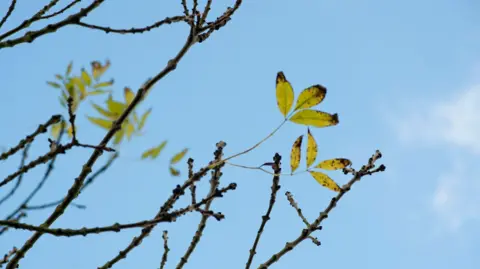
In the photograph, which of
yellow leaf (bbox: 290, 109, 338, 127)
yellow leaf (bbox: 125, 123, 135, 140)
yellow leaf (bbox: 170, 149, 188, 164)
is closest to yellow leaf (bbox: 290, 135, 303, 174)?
yellow leaf (bbox: 290, 109, 338, 127)

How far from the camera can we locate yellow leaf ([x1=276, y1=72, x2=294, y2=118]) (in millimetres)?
1623

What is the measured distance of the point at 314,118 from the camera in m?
1.65

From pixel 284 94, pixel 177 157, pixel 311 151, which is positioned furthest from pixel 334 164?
pixel 177 157

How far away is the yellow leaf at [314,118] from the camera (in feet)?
5.37

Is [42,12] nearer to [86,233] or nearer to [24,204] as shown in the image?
[24,204]

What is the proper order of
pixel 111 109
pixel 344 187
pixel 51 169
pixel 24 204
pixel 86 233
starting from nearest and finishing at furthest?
pixel 111 109 → pixel 86 233 → pixel 51 169 → pixel 24 204 → pixel 344 187

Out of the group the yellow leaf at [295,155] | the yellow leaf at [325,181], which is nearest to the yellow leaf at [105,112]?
the yellow leaf at [295,155]

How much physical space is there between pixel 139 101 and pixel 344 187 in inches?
50.8

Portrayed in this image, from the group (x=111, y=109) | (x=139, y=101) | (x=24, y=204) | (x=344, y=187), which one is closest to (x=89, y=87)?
(x=139, y=101)

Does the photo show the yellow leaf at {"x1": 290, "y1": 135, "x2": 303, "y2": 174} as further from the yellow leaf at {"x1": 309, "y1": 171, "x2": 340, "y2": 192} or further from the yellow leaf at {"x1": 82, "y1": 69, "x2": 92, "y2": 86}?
the yellow leaf at {"x1": 82, "y1": 69, "x2": 92, "y2": 86}

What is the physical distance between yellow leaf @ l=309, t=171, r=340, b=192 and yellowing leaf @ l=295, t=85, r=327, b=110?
1.22ft

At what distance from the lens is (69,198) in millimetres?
2016

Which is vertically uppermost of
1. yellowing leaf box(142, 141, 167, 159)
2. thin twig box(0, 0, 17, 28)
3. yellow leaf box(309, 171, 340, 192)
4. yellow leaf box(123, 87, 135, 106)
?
thin twig box(0, 0, 17, 28)

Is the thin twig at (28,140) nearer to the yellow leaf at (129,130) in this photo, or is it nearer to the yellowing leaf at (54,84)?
the yellowing leaf at (54,84)
